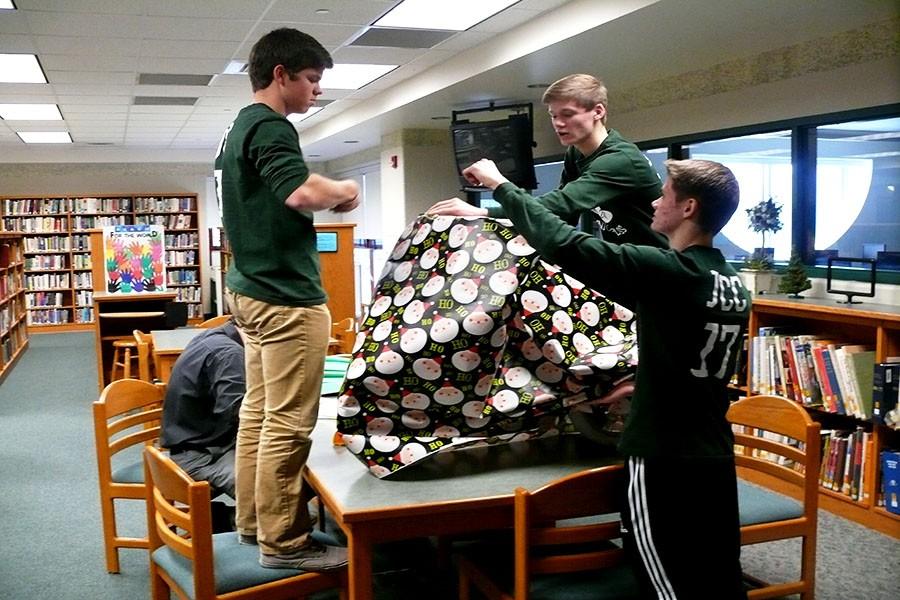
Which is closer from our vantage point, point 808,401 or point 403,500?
point 403,500

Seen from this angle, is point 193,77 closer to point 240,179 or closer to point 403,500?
point 240,179

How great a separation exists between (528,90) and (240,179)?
497cm

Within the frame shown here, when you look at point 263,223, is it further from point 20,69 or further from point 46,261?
point 46,261

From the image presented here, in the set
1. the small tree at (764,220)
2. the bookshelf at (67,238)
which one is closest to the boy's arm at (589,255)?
the small tree at (764,220)

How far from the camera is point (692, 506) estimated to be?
181 cm

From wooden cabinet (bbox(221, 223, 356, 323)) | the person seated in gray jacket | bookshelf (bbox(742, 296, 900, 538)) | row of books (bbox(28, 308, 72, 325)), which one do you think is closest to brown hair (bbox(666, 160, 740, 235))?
the person seated in gray jacket

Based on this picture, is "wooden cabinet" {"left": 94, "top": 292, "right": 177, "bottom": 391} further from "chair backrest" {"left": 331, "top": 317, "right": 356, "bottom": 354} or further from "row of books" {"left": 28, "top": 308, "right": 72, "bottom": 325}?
"row of books" {"left": 28, "top": 308, "right": 72, "bottom": 325}

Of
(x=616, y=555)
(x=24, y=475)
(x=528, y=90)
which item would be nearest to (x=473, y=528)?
(x=616, y=555)

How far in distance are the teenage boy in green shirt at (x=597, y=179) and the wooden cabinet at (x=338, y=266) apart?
3.62m

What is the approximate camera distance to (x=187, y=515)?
6.37 feet

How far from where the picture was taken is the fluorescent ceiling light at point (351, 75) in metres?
6.46

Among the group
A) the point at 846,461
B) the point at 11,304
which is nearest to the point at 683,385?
the point at 846,461

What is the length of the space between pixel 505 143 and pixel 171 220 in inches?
285

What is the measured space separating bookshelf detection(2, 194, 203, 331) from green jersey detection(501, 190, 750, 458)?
11.0 meters
